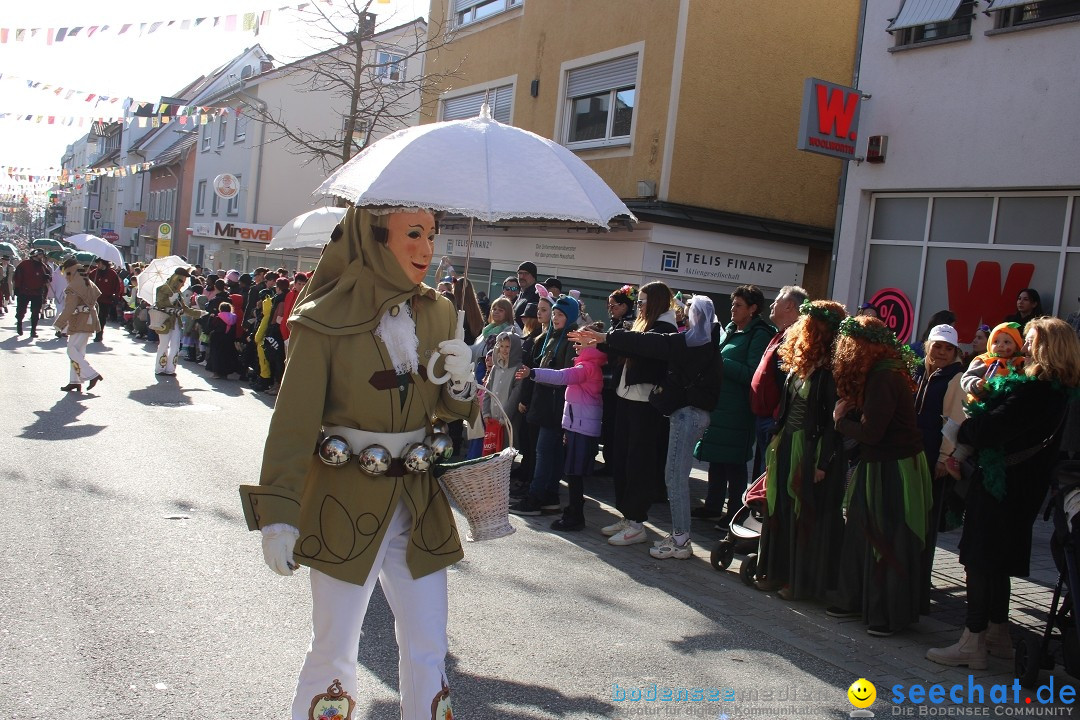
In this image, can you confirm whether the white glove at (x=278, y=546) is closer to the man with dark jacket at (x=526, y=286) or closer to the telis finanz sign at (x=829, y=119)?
the man with dark jacket at (x=526, y=286)

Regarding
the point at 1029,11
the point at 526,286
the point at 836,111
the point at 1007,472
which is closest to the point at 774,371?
the point at 1007,472

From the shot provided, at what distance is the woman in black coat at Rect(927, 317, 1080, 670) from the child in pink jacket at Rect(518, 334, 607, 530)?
309 cm

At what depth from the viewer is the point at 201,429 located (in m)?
10.5

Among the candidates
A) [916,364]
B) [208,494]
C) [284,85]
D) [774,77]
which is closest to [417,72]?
[284,85]

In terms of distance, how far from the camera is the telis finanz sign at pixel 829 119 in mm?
11398

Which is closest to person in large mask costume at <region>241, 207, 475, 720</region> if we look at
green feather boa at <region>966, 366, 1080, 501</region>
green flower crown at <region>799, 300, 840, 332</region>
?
green feather boa at <region>966, 366, 1080, 501</region>

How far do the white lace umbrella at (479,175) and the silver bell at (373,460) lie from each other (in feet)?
3.31

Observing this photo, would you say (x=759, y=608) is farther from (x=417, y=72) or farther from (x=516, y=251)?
(x=417, y=72)

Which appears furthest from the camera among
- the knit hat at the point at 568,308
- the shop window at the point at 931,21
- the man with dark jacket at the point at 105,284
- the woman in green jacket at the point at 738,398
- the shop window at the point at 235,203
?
the shop window at the point at 235,203

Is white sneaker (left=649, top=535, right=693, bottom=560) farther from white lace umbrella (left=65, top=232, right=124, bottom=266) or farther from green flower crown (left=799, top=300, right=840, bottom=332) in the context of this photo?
white lace umbrella (left=65, top=232, right=124, bottom=266)

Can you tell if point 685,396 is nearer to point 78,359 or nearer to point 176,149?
point 78,359

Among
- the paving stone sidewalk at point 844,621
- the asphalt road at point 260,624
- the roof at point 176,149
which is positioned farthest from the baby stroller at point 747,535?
the roof at point 176,149

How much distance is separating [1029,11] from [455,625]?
967 centimetres

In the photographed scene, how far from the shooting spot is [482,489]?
11.3ft
